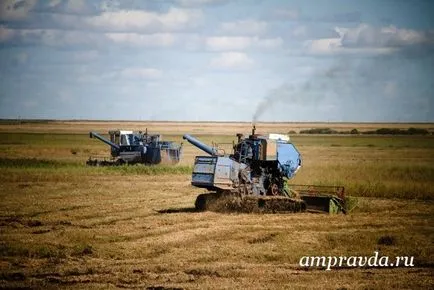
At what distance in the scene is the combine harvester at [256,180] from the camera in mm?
23844

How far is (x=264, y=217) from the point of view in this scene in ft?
75.5

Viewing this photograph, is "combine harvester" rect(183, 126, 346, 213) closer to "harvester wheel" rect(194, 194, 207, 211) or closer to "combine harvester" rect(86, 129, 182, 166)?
"harvester wheel" rect(194, 194, 207, 211)

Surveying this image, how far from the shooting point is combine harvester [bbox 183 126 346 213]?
2384 centimetres

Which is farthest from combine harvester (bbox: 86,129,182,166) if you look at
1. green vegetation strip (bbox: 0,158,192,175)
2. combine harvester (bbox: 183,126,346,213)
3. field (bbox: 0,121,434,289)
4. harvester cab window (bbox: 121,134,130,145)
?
combine harvester (bbox: 183,126,346,213)

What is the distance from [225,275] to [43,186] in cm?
2121

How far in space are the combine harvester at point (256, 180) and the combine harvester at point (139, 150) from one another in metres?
21.7

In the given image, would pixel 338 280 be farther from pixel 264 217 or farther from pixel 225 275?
pixel 264 217

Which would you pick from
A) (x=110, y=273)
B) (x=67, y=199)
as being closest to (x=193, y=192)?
(x=67, y=199)

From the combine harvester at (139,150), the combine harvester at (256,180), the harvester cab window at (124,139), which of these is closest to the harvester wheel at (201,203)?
the combine harvester at (256,180)

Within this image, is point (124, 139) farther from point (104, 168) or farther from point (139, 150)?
point (104, 168)

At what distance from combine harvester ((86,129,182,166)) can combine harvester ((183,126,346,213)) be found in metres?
21.7

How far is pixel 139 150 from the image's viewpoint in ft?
154

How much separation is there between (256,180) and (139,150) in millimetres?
23242

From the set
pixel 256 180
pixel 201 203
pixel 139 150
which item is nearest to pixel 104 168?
pixel 139 150
